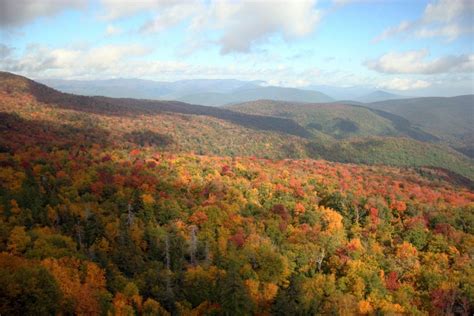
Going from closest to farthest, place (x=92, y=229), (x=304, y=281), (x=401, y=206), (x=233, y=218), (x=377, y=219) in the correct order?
(x=304, y=281), (x=92, y=229), (x=233, y=218), (x=377, y=219), (x=401, y=206)

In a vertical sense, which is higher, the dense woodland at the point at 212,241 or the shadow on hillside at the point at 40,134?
Answer: the shadow on hillside at the point at 40,134

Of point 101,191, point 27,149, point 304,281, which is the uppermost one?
point 27,149

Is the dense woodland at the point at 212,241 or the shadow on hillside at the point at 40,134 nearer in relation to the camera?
the dense woodland at the point at 212,241

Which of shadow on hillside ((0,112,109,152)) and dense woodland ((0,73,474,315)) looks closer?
dense woodland ((0,73,474,315))

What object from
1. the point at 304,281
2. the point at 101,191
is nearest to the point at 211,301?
the point at 304,281

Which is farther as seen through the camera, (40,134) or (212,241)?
(40,134)

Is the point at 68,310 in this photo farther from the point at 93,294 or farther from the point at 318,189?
the point at 318,189

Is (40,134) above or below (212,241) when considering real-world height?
above

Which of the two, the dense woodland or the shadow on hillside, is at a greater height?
the shadow on hillside
